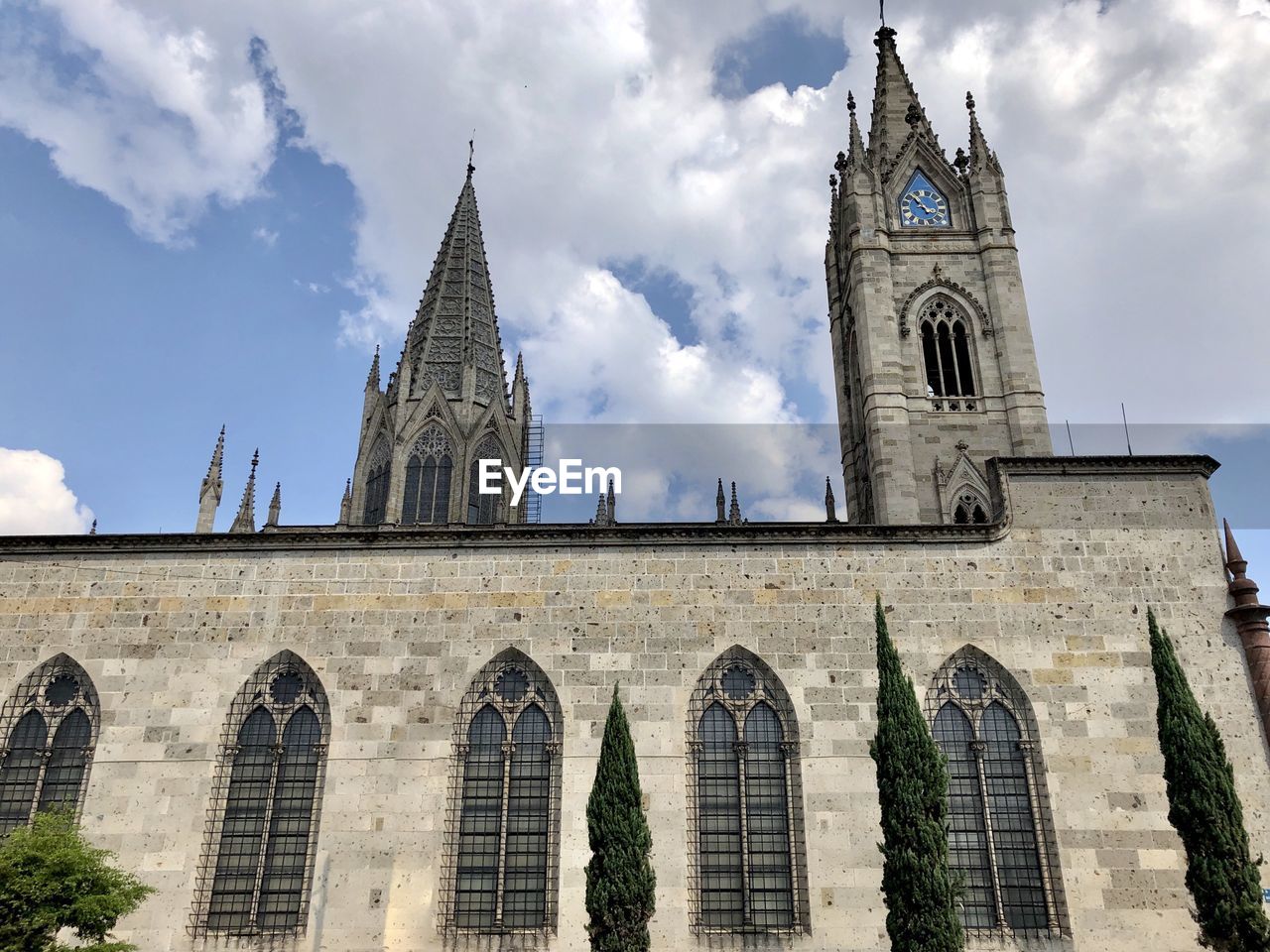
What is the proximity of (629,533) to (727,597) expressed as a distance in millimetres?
2497

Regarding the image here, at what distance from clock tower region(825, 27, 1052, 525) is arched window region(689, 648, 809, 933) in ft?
46.7

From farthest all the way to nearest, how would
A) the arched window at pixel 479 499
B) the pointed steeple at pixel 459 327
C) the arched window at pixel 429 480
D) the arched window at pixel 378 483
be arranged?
the pointed steeple at pixel 459 327, the arched window at pixel 479 499, the arched window at pixel 378 483, the arched window at pixel 429 480

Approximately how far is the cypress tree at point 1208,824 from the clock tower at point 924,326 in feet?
49.5

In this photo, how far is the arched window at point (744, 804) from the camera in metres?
17.3

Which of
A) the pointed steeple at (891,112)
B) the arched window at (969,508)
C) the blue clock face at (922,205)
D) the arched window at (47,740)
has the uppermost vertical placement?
the pointed steeple at (891,112)

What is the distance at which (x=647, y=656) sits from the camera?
18828 mm

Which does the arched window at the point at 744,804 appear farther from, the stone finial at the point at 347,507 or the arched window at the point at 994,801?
the stone finial at the point at 347,507

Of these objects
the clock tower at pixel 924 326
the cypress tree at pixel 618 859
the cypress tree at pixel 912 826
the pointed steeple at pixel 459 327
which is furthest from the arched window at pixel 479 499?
the cypress tree at pixel 912 826

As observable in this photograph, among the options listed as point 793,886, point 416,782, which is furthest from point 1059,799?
point 416,782

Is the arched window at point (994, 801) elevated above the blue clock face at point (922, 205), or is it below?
Result: below

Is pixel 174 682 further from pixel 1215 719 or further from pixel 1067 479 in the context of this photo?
pixel 1215 719

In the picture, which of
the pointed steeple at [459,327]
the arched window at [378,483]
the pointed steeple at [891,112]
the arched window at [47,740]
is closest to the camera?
the arched window at [47,740]

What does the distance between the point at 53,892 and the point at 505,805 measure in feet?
24.5

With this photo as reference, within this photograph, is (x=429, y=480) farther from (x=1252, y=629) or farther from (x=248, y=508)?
(x=1252, y=629)
